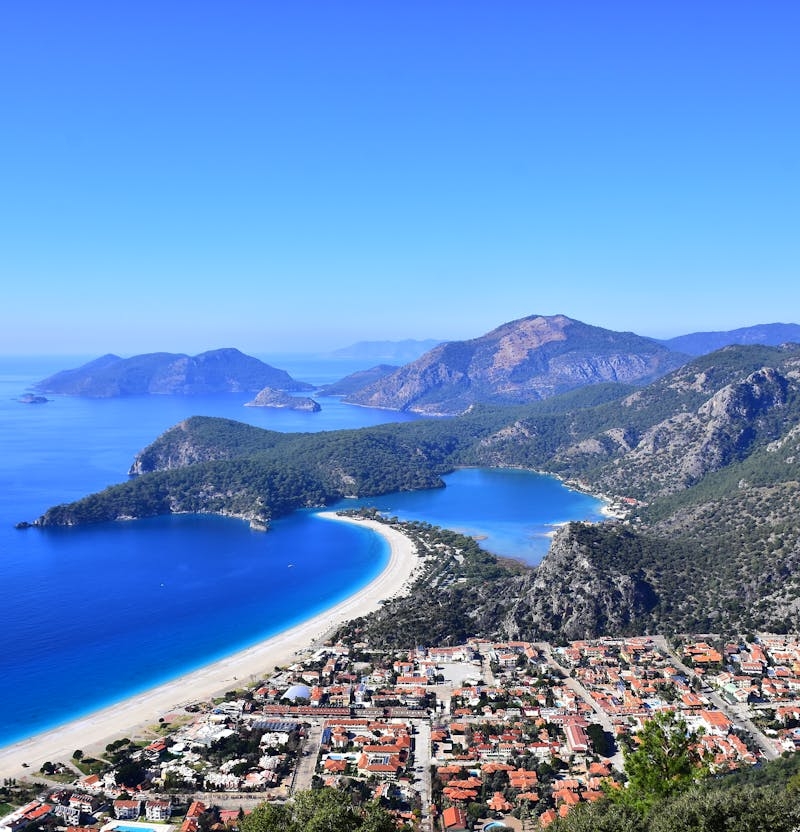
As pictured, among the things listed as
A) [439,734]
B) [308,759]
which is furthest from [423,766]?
[308,759]

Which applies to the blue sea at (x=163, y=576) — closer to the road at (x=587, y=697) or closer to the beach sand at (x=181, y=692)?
the beach sand at (x=181, y=692)

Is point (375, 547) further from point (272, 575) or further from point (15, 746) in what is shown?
point (15, 746)

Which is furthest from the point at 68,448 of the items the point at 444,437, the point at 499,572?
the point at 499,572

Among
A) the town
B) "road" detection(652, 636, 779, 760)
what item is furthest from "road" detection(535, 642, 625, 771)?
"road" detection(652, 636, 779, 760)

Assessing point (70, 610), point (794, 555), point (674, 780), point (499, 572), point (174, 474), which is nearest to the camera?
point (674, 780)

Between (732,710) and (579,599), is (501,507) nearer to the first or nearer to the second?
(579,599)

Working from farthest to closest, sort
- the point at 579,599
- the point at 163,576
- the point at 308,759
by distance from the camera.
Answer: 1. the point at 163,576
2. the point at 579,599
3. the point at 308,759
